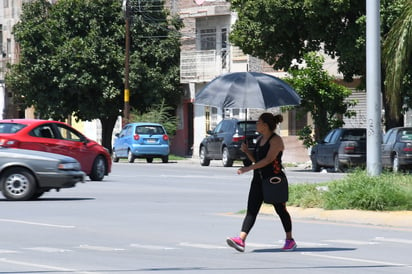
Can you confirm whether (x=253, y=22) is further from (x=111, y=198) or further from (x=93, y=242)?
(x=93, y=242)

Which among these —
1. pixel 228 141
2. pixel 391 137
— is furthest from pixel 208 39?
pixel 391 137

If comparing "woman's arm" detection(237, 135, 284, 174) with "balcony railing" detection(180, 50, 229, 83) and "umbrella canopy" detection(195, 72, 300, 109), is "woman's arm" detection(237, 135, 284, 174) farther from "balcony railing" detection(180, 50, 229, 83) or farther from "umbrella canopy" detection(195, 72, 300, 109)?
"balcony railing" detection(180, 50, 229, 83)

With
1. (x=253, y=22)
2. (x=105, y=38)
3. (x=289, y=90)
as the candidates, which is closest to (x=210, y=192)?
(x=289, y=90)

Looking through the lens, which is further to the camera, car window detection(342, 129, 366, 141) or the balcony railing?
the balcony railing

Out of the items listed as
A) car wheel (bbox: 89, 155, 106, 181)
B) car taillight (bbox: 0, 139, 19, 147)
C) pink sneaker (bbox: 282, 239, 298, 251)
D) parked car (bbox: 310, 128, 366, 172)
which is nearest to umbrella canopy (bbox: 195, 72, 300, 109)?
pink sneaker (bbox: 282, 239, 298, 251)

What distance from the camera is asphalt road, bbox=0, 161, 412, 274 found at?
43.2ft

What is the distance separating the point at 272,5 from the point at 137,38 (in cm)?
2113

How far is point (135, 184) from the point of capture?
31547 millimetres

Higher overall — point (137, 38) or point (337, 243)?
point (137, 38)

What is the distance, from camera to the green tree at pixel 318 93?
44.4 meters

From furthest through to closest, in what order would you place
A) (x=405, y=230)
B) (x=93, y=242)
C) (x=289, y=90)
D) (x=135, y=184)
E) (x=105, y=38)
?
(x=105, y=38) → (x=135, y=184) → (x=289, y=90) → (x=405, y=230) → (x=93, y=242)

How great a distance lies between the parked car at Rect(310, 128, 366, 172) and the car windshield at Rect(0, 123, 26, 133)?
12.2 metres

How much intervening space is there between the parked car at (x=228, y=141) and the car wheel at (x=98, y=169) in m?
10.4

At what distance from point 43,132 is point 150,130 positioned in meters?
19.7
